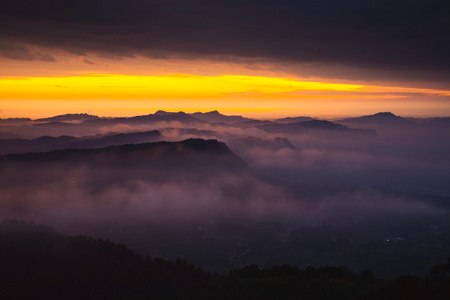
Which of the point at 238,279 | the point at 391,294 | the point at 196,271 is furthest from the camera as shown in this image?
the point at 196,271

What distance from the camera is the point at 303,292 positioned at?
7844cm

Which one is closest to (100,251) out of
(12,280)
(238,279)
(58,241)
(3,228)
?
(58,241)

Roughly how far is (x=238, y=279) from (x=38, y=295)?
5525cm

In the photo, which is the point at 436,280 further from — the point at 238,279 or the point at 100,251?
the point at 100,251

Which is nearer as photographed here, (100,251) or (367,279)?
(367,279)

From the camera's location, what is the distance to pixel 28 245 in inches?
5546

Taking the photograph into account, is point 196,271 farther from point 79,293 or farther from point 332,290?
point 332,290

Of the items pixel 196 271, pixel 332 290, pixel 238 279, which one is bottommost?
pixel 196 271

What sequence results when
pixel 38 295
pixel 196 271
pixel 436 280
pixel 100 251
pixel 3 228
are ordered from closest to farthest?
pixel 436 280, pixel 38 295, pixel 196 271, pixel 100 251, pixel 3 228

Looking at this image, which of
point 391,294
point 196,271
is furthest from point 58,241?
point 391,294

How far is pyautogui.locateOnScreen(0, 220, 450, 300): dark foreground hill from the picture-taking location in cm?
7556

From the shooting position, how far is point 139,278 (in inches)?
4552

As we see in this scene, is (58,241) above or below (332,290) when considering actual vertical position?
below

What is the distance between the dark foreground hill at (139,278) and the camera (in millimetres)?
75562
